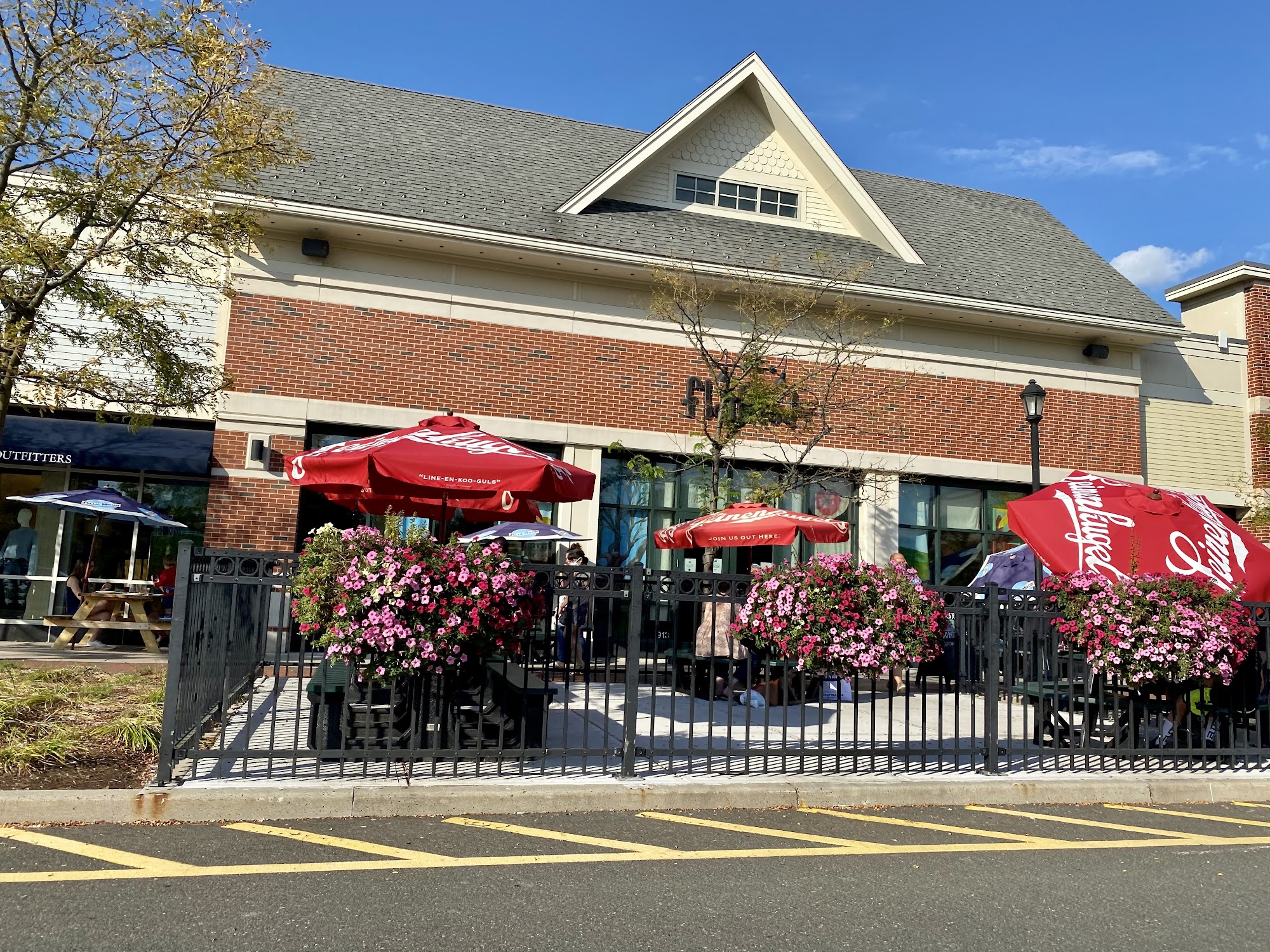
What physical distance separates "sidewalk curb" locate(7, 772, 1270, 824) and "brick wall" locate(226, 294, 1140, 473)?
9125mm

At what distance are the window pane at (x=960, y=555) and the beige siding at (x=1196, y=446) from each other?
12.7 feet

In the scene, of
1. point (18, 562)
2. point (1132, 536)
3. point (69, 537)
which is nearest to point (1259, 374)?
point (1132, 536)

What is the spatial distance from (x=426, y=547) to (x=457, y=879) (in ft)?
8.06

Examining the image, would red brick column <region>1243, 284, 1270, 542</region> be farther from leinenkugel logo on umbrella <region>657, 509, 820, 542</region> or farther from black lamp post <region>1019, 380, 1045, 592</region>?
leinenkugel logo on umbrella <region>657, 509, 820, 542</region>

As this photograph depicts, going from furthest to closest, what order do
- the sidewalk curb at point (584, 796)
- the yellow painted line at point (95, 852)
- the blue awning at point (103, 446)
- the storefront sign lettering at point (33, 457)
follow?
the blue awning at point (103, 446)
the storefront sign lettering at point (33, 457)
the sidewalk curb at point (584, 796)
the yellow painted line at point (95, 852)

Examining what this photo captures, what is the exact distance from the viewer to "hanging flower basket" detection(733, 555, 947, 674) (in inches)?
284

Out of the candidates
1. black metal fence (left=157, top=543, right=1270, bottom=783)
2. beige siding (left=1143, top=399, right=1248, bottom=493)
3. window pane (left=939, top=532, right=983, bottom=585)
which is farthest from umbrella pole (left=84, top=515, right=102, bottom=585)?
beige siding (left=1143, top=399, right=1248, bottom=493)

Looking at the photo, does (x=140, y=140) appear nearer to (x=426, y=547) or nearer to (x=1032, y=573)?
(x=426, y=547)

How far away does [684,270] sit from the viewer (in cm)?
1508

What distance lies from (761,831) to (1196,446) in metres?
16.2

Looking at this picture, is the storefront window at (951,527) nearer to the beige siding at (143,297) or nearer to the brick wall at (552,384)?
the brick wall at (552,384)

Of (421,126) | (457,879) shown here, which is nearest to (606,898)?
(457,879)

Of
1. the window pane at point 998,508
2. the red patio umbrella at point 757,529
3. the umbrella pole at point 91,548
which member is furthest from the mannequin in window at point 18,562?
the window pane at point 998,508

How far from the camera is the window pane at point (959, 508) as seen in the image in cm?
1728
